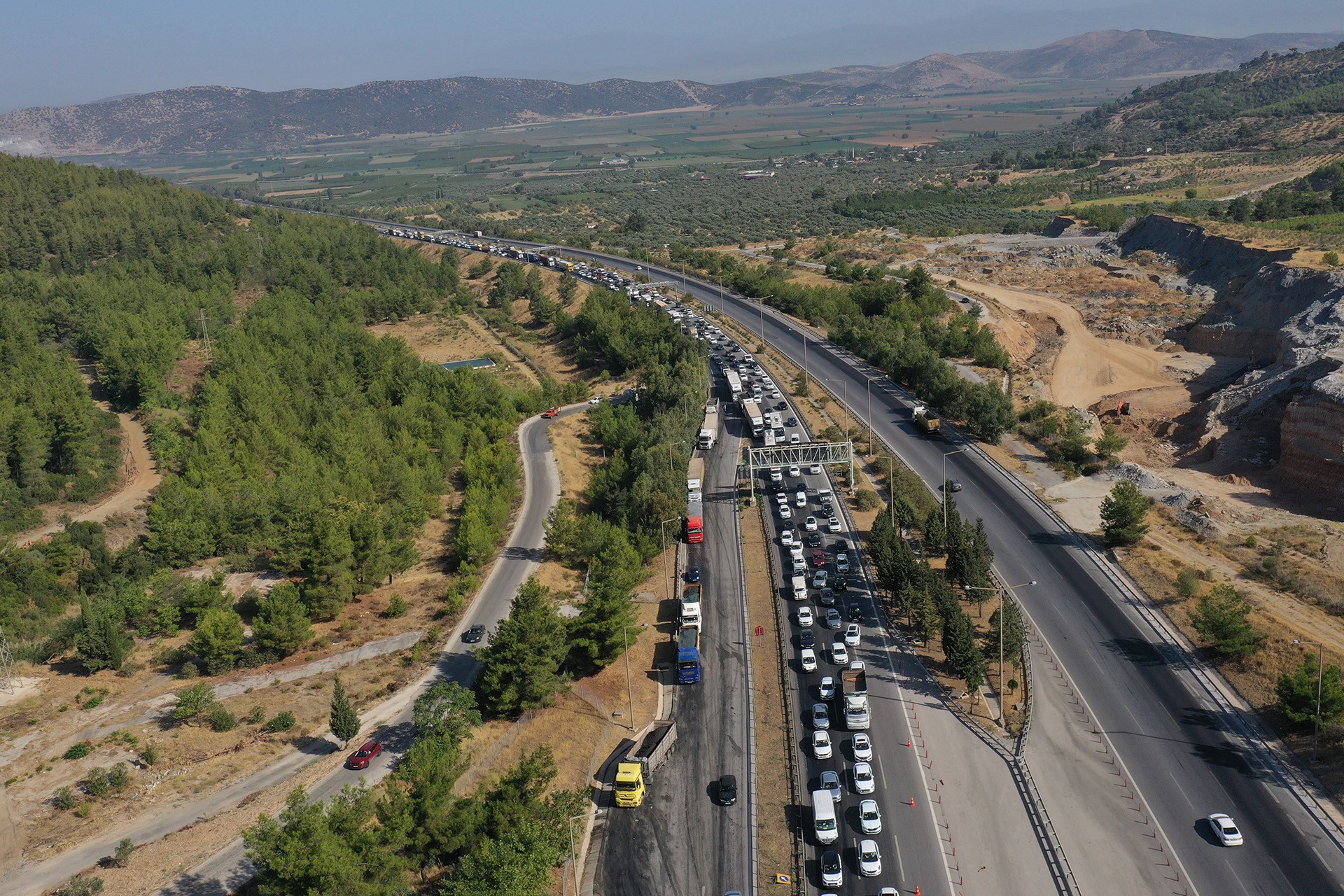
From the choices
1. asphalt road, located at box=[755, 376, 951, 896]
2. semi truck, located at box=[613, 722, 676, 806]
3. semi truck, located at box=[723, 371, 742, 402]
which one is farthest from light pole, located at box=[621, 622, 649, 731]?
semi truck, located at box=[723, 371, 742, 402]

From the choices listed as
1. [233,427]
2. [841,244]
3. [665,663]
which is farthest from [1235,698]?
[841,244]

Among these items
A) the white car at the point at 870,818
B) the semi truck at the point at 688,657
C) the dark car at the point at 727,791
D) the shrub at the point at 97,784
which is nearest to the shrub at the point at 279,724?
the shrub at the point at 97,784

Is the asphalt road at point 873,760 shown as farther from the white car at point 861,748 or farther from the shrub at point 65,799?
the shrub at point 65,799

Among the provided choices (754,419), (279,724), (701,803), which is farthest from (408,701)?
(754,419)

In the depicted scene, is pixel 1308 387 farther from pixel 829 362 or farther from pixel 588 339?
pixel 588 339

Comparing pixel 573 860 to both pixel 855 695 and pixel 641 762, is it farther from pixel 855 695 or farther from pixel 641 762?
pixel 855 695
